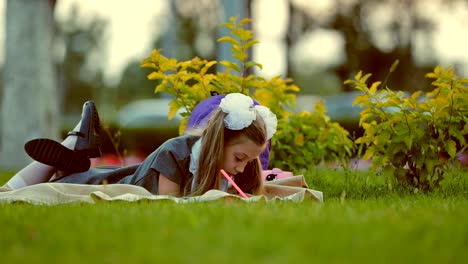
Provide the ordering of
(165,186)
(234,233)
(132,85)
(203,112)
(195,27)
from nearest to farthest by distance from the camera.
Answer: (234,233)
(165,186)
(203,112)
(195,27)
(132,85)

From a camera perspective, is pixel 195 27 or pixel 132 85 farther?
pixel 132 85

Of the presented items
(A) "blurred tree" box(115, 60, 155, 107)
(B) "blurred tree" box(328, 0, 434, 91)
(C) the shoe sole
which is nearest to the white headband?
(C) the shoe sole

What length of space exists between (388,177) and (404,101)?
726 mm

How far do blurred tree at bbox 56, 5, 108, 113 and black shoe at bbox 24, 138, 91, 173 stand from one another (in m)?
29.4

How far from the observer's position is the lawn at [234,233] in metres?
2.53

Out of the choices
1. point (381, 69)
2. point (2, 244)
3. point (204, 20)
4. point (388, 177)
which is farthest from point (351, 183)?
point (204, 20)

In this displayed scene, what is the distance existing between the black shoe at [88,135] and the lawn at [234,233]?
1157mm

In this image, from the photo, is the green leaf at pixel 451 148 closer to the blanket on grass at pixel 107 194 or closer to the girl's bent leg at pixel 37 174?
the blanket on grass at pixel 107 194

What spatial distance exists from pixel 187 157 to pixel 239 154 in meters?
0.34

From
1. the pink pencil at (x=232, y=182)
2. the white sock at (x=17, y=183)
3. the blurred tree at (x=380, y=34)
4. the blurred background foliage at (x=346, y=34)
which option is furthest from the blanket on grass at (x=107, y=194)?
the blurred tree at (x=380, y=34)

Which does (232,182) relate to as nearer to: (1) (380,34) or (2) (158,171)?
(2) (158,171)

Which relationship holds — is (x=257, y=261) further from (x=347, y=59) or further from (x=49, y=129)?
(x=347, y=59)

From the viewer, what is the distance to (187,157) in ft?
15.7

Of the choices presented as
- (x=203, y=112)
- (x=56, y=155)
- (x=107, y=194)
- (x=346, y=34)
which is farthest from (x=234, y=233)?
(x=346, y=34)
